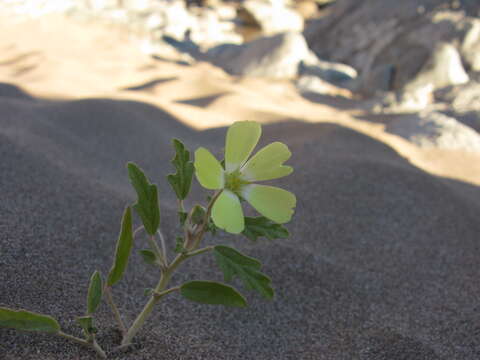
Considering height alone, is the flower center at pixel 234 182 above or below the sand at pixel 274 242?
above

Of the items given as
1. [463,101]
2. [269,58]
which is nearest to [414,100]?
[463,101]

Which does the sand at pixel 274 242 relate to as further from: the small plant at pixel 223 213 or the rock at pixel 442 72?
the rock at pixel 442 72

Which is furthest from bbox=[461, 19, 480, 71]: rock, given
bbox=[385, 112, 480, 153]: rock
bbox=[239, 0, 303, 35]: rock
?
bbox=[239, 0, 303, 35]: rock

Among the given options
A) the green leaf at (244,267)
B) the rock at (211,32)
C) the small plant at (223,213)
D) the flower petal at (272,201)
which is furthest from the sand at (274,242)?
the rock at (211,32)

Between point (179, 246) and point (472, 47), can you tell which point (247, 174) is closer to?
point (179, 246)

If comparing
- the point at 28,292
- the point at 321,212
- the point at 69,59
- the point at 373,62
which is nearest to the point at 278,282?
the point at 321,212

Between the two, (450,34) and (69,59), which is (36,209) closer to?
(69,59)

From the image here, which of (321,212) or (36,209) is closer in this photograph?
(36,209)
